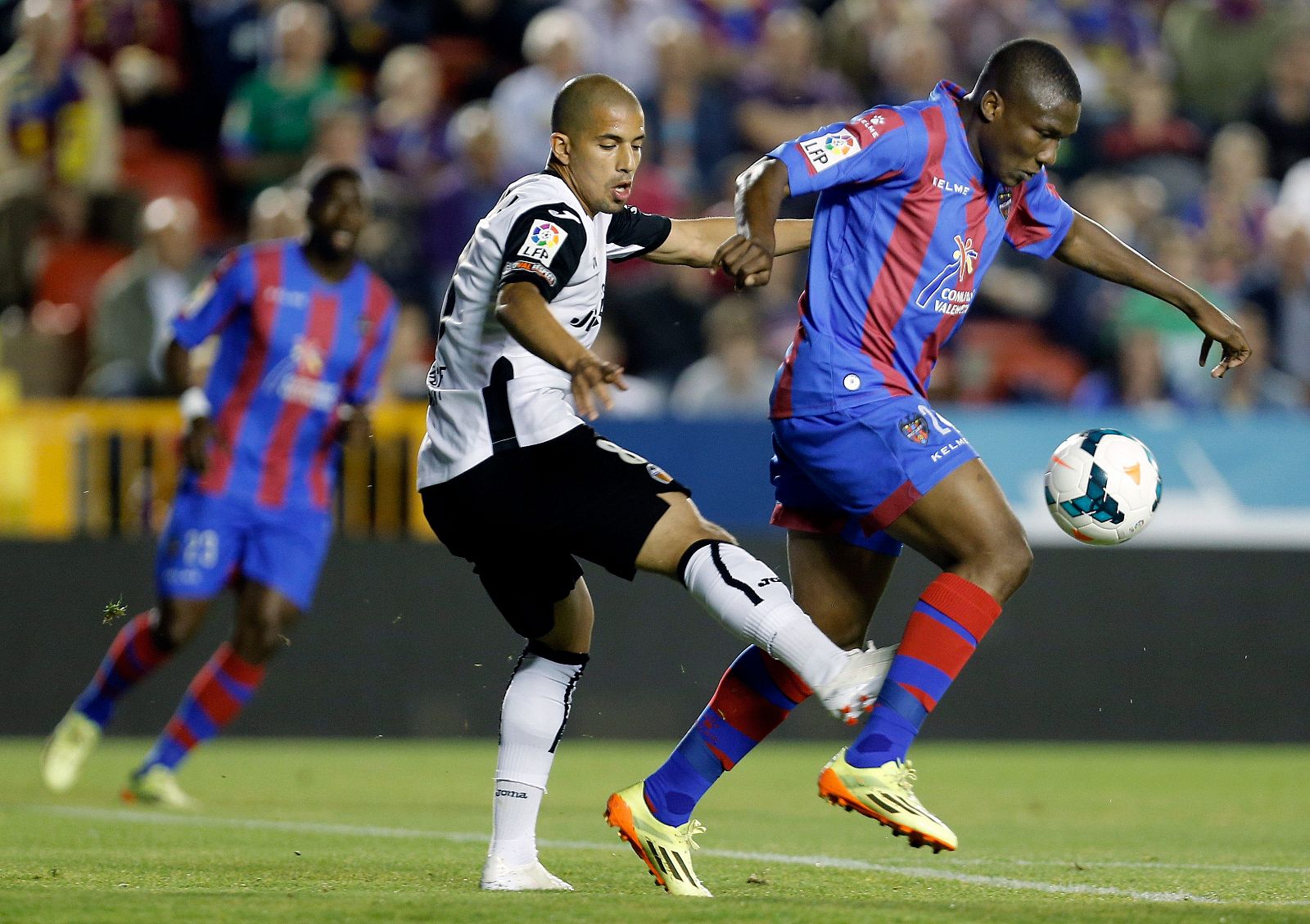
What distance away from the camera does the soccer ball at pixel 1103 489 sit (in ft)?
17.7

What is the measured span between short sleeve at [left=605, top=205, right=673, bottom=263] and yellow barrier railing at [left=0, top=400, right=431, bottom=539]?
5.08 m

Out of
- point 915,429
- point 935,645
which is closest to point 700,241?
point 915,429

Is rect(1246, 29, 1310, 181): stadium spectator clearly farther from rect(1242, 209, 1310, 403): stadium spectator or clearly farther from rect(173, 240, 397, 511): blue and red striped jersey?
rect(173, 240, 397, 511): blue and red striped jersey


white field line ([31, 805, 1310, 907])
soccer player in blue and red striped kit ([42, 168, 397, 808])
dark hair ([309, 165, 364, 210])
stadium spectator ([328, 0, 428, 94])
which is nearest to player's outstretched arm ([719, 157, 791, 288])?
white field line ([31, 805, 1310, 907])

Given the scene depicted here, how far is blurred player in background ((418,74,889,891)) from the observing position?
446cm

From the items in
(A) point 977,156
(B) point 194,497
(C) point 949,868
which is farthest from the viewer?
(B) point 194,497

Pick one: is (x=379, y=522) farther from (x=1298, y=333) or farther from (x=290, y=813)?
(x=1298, y=333)

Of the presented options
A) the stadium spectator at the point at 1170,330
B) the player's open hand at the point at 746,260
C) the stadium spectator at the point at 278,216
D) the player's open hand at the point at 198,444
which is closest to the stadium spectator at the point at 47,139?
the stadium spectator at the point at 278,216

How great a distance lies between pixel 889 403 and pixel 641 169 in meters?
7.28

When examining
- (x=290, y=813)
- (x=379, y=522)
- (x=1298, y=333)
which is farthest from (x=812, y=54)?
(x=290, y=813)

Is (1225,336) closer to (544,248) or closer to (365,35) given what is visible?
(544,248)

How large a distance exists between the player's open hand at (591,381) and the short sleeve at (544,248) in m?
0.42

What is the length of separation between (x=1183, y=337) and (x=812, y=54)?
366 cm

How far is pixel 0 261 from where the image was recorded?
1188cm
